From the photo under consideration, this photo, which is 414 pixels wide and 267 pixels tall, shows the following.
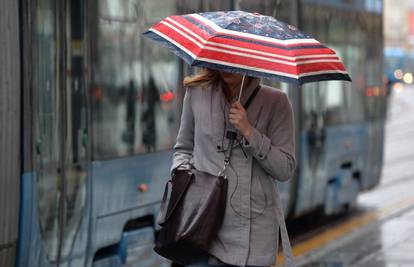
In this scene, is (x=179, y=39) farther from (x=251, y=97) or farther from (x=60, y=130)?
(x=60, y=130)

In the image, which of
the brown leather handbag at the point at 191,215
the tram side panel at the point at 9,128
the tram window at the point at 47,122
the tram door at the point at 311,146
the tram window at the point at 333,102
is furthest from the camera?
the tram window at the point at 333,102

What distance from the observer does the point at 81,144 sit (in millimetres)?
6551

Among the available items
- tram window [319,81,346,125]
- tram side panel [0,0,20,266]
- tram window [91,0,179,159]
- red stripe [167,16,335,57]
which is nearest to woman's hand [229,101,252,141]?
red stripe [167,16,335,57]

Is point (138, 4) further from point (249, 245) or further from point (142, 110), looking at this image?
point (249, 245)

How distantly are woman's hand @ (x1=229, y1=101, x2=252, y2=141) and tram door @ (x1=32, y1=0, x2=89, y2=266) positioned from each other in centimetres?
185

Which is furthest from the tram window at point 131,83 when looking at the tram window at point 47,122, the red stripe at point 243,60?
the red stripe at point 243,60

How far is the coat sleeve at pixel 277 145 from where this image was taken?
4.48 meters

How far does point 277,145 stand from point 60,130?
205cm

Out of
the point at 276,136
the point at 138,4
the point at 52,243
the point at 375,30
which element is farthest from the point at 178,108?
the point at 375,30

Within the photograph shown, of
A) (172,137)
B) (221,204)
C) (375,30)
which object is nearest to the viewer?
(221,204)

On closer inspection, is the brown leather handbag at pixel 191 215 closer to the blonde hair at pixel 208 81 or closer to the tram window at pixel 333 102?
the blonde hair at pixel 208 81

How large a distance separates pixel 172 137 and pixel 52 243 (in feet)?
5.91

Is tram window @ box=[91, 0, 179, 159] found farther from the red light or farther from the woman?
the woman

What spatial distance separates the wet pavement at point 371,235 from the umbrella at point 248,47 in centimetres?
495
